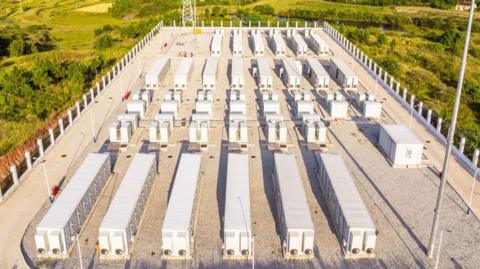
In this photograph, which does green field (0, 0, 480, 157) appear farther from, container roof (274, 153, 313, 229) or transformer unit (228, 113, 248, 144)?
transformer unit (228, 113, 248, 144)

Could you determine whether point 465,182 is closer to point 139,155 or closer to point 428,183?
point 428,183

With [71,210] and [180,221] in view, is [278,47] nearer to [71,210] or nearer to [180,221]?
[180,221]

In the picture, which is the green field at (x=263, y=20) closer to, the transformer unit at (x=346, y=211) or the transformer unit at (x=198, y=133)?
the transformer unit at (x=346, y=211)

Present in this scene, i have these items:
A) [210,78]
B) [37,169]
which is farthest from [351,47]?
[37,169]

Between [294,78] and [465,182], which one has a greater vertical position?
[294,78]

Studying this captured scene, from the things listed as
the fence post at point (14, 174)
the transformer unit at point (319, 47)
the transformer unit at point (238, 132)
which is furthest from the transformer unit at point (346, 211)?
the transformer unit at point (319, 47)

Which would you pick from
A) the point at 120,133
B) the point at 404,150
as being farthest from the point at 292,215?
the point at 120,133
